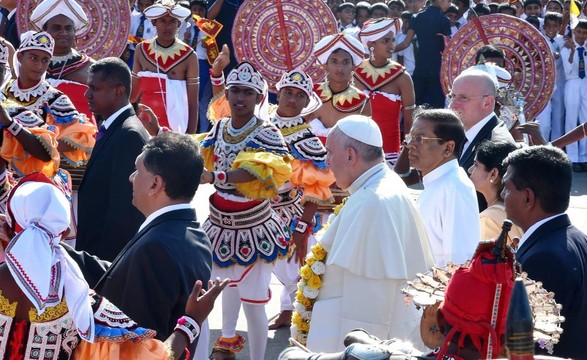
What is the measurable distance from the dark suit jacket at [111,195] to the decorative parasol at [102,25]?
12.6ft

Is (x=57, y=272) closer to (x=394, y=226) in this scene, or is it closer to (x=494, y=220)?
(x=394, y=226)

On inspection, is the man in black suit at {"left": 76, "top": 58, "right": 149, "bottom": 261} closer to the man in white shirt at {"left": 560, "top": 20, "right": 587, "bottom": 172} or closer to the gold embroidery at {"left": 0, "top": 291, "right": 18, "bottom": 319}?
the gold embroidery at {"left": 0, "top": 291, "right": 18, "bottom": 319}

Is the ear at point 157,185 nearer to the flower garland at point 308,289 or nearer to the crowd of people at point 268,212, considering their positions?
the crowd of people at point 268,212

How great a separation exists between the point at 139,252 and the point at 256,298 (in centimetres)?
254

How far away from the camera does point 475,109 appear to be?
22.2 feet

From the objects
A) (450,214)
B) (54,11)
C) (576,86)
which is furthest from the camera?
(576,86)

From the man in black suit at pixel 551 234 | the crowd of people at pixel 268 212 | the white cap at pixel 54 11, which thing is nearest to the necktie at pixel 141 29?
the crowd of people at pixel 268 212

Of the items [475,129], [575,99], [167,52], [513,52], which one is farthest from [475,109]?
[575,99]

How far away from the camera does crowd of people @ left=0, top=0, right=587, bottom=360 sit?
383cm

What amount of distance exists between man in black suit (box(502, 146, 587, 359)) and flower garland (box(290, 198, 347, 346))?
98 cm

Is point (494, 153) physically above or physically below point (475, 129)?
below

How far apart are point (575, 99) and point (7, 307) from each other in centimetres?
1261

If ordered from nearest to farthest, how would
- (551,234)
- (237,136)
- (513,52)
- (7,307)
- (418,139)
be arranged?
(7,307) < (551,234) < (418,139) < (237,136) < (513,52)

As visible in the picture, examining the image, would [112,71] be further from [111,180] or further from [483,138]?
[483,138]
